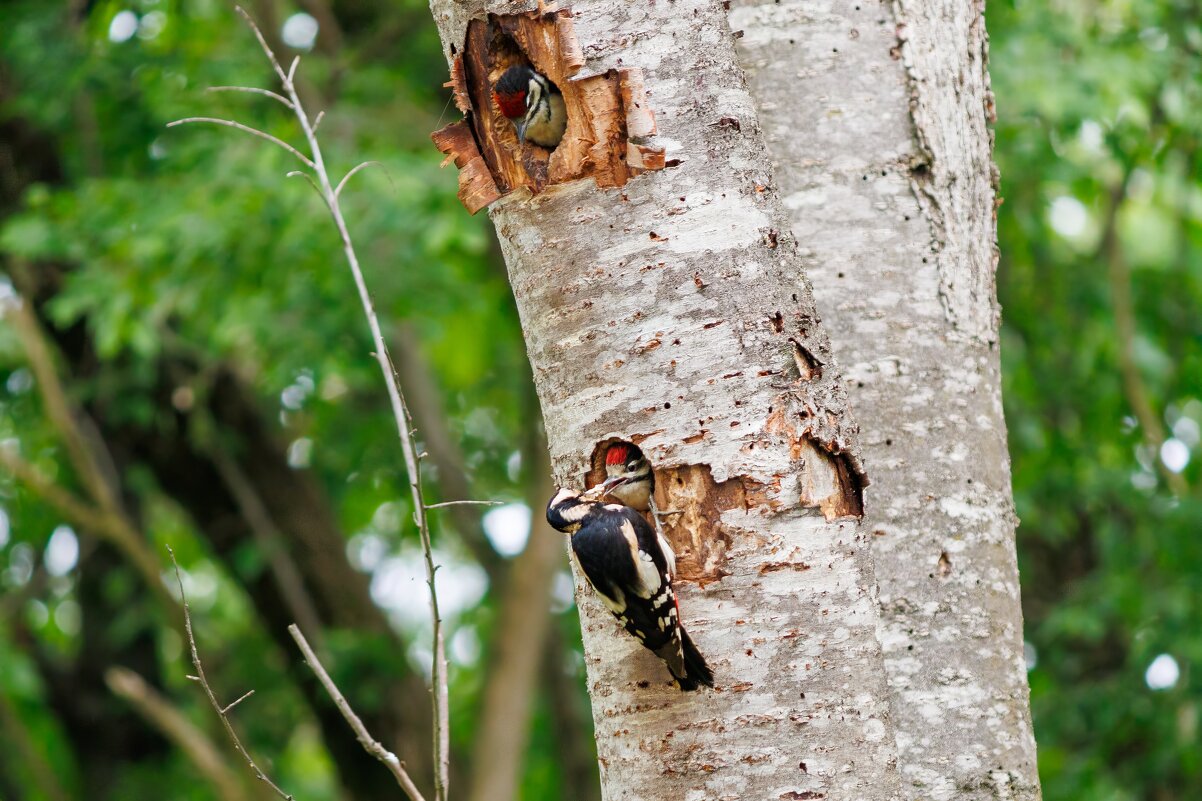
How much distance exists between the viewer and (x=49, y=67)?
20.5 ft

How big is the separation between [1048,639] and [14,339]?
21.4ft

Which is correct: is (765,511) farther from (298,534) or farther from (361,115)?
(298,534)

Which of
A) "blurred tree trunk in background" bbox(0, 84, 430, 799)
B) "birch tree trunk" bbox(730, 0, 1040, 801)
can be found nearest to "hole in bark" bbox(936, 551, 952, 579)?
"birch tree trunk" bbox(730, 0, 1040, 801)

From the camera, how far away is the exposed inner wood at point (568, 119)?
2021 millimetres

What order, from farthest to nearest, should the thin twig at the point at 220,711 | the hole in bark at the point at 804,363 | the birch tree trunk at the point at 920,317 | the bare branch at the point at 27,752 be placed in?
the bare branch at the point at 27,752 < the birch tree trunk at the point at 920,317 < the hole in bark at the point at 804,363 < the thin twig at the point at 220,711

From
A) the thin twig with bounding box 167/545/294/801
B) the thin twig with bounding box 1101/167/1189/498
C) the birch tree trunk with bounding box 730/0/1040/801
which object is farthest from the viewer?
the thin twig with bounding box 1101/167/1189/498

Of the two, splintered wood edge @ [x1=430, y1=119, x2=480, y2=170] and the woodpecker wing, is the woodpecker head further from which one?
splintered wood edge @ [x1=430, y1=119, x2=480, y2=170]

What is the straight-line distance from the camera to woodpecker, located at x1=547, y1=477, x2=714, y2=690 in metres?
1.88

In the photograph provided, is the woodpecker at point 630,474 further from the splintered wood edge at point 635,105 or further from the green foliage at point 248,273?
the green foliage at point 248,273

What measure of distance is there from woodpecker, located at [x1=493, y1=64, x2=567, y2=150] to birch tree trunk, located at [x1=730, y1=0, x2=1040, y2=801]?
57cm

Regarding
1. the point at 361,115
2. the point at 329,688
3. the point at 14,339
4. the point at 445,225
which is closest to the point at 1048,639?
the point at 445,225

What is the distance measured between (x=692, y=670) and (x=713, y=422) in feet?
1.27

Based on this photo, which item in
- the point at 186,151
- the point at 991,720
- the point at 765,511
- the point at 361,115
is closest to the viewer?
the point at 765,511

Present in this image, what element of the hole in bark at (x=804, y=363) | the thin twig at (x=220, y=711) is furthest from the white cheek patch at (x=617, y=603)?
the thin twig at (x=220, y=711)
